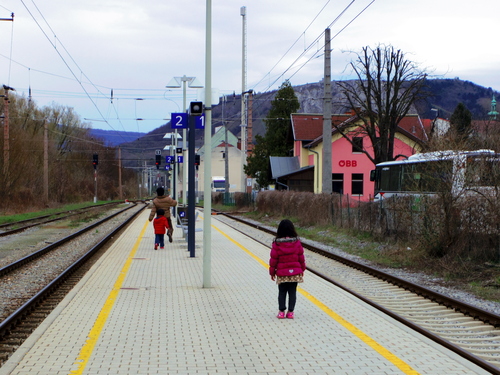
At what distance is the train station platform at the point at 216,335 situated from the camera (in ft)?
20.6

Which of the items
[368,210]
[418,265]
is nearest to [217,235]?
[368,210]

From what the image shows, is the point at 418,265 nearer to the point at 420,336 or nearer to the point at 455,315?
the point at 455,315

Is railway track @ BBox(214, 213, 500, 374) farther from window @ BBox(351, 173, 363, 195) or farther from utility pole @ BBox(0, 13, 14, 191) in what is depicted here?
window @ BBox(351, 173, 363, 195)

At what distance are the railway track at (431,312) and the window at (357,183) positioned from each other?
34.9 meters

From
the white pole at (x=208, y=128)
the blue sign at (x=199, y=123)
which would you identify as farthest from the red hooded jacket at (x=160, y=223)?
the white pole at (x=208, y=128)

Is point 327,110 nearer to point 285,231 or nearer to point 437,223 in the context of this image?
point 437,223

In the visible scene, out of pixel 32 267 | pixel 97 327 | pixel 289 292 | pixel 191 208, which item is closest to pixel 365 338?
Answer: pixel 289 292

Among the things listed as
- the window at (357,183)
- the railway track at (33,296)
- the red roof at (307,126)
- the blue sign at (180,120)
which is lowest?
the railway track at (33,296)

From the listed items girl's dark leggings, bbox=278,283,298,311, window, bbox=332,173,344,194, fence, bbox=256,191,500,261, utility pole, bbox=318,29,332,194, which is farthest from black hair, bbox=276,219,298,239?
window, bbox=332,173,344,194

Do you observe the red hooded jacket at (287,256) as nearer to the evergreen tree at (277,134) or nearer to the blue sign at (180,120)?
the blue sign at (180,120)

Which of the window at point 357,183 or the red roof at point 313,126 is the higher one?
the red roof at point 313,126

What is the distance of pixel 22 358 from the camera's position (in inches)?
262

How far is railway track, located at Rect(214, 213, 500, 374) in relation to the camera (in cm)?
758

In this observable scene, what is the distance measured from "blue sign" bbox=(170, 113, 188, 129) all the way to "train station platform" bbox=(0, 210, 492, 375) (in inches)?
219
